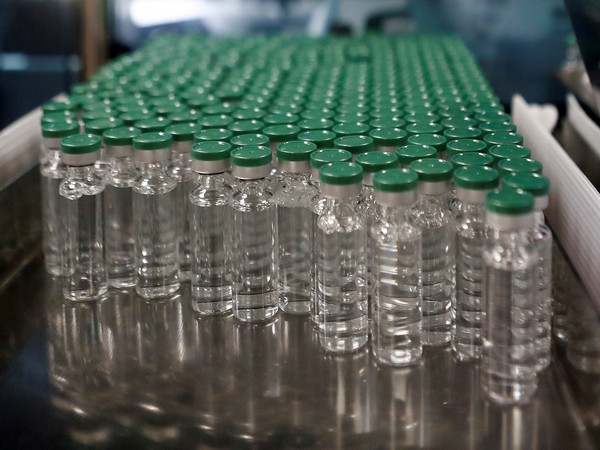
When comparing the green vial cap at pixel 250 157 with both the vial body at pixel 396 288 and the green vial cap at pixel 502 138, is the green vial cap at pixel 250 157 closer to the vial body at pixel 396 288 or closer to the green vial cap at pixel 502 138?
the vial body at pixel 396 288

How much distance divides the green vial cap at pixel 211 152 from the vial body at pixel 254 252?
6 centimetres

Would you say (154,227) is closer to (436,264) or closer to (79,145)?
(79,145)

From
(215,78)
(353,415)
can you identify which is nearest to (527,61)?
(215,78)

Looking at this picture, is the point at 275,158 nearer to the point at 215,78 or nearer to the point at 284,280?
the point at 284,280

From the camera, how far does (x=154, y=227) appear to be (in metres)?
1.54

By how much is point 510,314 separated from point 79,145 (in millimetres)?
846

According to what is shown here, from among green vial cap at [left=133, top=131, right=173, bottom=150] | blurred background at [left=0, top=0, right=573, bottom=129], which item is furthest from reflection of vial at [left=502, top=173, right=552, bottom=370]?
blurred background at [left=0, top=0, right=573, bottom=129]

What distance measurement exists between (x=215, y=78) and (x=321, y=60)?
0.60m

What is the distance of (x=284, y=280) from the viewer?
1482 mm

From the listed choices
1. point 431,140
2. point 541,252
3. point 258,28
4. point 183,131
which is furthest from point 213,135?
point 258,28

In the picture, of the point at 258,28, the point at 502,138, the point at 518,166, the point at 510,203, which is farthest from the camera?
the point at 258,28

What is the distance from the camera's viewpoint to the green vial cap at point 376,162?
4.37ft

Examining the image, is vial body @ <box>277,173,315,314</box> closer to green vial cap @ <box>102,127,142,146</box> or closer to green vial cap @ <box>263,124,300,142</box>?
green vial cap @ <box>263,124,300,142</box>

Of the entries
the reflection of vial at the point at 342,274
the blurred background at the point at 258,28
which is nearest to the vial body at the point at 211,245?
the reflection of vial at the point at 342,274
